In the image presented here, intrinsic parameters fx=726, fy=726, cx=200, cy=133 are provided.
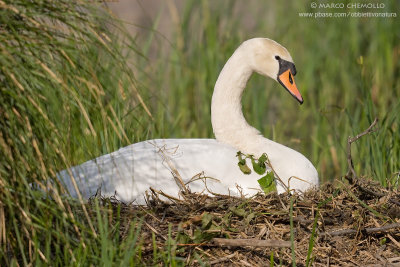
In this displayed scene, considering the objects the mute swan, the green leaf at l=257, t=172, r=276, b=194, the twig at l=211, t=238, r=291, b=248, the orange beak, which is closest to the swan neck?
the mute swan

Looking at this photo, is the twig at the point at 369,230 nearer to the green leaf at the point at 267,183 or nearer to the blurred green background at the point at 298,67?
the green leaf at the point at 267,183

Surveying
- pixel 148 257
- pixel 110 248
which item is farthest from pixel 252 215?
pixel 110 248

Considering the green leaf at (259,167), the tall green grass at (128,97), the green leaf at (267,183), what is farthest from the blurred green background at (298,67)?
the green leaf at (267,183)

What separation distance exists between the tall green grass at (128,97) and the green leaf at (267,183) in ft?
2.72

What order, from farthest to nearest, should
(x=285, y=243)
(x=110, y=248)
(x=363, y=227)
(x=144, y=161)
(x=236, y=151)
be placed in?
1. (x=236, y=151)
2. (x=144, y=161)
3. (x=363, y=227)
4. (x=285, y=243)
5. (x=110, y=248)

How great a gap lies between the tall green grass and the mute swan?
21 cm

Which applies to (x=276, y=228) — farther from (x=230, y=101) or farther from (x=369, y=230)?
(x=230, y=101)

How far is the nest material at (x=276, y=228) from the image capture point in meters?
3.89

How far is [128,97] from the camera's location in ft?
16.4

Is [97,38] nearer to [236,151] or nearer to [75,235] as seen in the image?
[75,235]

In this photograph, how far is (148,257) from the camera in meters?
3.85

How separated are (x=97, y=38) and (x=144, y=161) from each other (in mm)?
1450

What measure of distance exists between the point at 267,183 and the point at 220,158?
38cm

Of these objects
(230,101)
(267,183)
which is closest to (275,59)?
(230,101)
